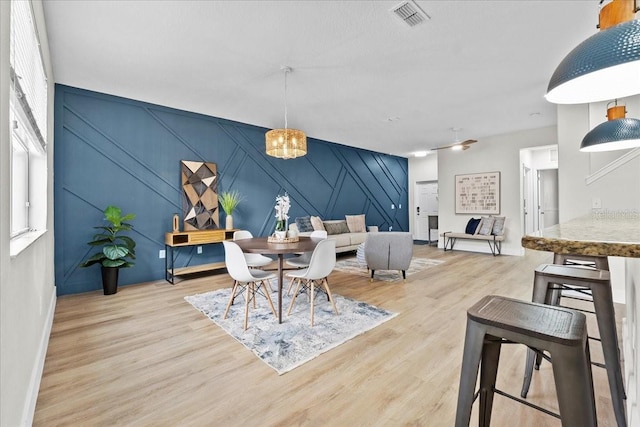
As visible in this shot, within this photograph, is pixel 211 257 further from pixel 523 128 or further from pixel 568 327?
pixel 523 128

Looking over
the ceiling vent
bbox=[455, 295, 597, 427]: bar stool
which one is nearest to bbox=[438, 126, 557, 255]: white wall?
the ceiling vent

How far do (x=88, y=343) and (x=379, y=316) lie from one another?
2.55 meters

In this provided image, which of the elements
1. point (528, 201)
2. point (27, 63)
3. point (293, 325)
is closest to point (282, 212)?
point (293, 325)

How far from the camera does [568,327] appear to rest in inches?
37.1

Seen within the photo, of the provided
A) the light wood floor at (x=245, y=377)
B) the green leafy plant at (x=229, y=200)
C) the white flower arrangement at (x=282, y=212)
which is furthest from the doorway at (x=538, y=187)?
the green leafy plant at (x=229, y=200)

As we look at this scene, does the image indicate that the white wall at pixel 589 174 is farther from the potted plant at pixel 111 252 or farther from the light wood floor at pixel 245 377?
the potted plant at pixel 111 252

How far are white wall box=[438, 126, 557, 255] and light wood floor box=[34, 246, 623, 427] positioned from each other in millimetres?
3573

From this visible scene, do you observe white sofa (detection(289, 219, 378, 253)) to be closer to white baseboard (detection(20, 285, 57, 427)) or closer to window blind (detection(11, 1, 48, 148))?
white baseboard (detection(20, 285, 57, 427))

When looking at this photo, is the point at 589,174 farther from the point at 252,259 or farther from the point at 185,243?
the point at 185,243

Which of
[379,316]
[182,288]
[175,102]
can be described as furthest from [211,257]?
[379,316]

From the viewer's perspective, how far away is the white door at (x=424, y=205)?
29.6ft

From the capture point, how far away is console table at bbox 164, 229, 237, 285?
4.33 m

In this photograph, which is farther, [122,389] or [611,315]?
[122,389]

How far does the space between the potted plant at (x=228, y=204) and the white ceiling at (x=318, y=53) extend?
1.36 meters
